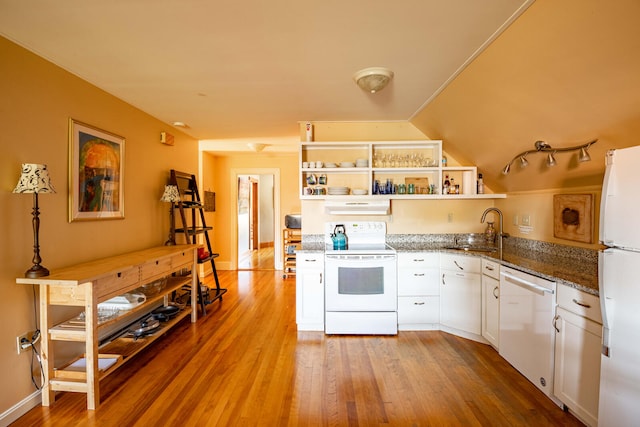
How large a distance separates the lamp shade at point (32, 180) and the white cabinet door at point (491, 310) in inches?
135

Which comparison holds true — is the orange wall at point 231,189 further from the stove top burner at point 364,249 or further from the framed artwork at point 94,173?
the framed artwork at point 94,173

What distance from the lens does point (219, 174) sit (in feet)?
19.2

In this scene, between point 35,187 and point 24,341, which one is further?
point 24,341

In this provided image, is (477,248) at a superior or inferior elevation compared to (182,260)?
superior

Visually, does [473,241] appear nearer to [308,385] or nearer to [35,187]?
[308,385]

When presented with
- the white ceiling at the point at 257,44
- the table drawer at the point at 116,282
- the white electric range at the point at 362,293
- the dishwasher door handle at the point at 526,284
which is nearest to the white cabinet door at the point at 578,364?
the dishwasher door handle at the point at 526,284

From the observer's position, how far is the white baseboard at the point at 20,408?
1.77 metres

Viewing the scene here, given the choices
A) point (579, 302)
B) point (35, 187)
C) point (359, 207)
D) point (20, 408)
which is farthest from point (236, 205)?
point (579, 302)

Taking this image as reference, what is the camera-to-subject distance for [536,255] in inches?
105

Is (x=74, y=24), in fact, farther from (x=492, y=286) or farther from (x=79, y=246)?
(x=492, y=286)

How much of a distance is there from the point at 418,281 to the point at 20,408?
327cm

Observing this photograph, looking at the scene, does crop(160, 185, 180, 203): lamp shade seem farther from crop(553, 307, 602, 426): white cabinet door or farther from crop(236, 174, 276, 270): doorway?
crop(553, 307, 602, 426): white cabinet door

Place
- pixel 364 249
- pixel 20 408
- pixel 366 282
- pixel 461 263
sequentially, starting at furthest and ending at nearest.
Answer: pixel 364 249, pixel 366 282, pixel 461 263, pixel 20 408

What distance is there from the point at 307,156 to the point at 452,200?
1875 millimetres
